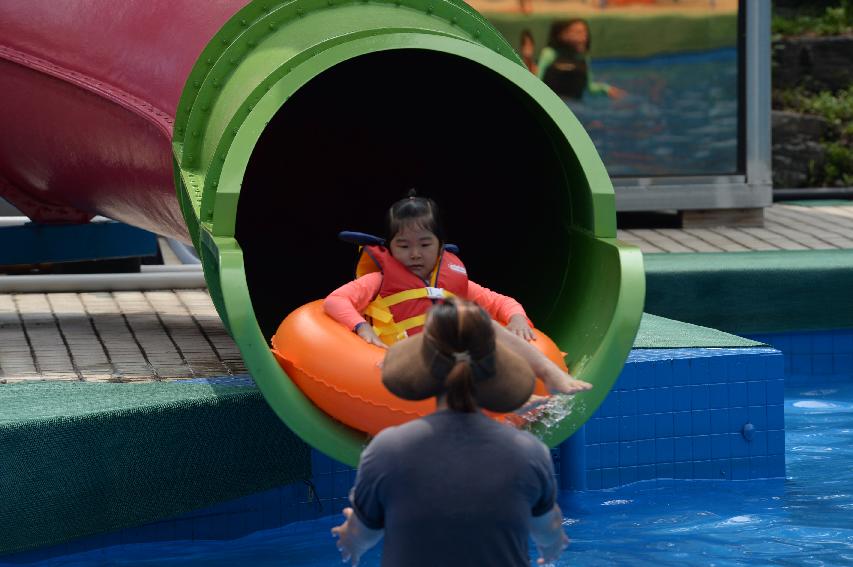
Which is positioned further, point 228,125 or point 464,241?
point 464,241

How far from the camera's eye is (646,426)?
210 inches

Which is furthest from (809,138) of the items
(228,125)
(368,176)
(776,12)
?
(228,125)

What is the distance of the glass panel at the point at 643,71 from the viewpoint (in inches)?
365

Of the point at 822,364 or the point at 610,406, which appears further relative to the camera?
the point at 822,364

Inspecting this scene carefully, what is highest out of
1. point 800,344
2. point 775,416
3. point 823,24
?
point 823,24

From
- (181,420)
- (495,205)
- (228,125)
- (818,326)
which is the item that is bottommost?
(818,326)

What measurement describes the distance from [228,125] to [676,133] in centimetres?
567

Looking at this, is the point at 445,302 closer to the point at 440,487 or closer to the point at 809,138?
the point at 440,487

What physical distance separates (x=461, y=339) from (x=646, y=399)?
300cm

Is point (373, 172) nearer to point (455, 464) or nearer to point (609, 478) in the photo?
point (609, 478)

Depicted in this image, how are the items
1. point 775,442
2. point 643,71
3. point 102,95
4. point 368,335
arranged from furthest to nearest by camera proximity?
1. point 643,71
2. point 102,95
3. point 775,442
4. point 368,335

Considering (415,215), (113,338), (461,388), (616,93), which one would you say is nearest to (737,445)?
(415,215)

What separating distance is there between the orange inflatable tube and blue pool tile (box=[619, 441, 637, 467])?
120cm

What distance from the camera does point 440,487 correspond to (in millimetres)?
2406
